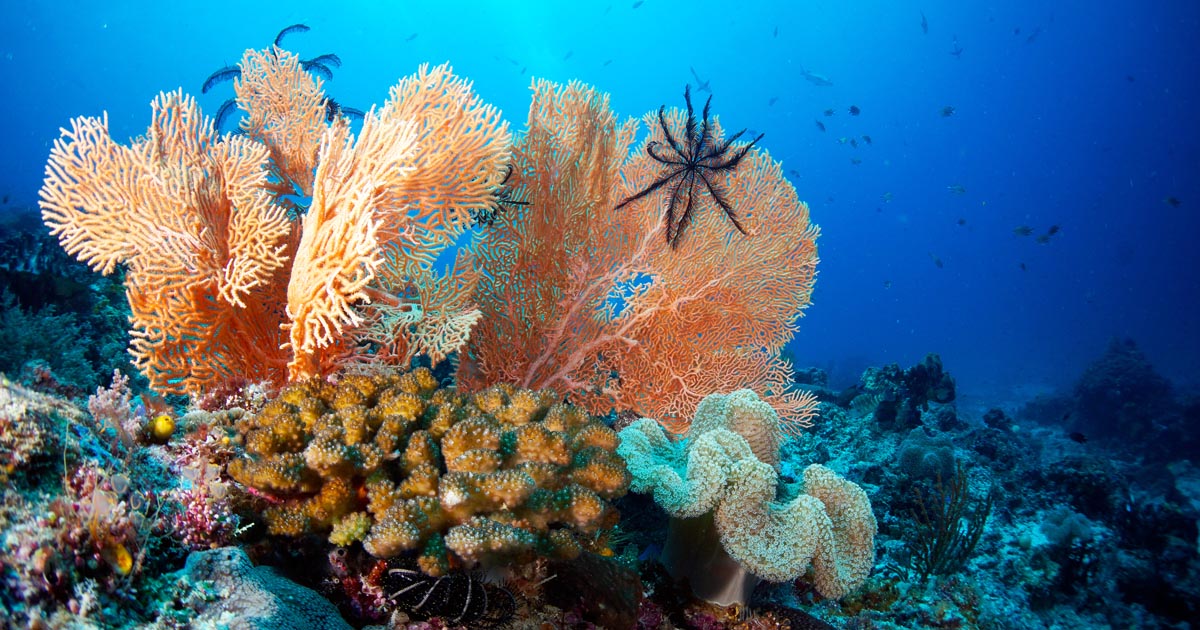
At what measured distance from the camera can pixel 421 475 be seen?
7.81ft

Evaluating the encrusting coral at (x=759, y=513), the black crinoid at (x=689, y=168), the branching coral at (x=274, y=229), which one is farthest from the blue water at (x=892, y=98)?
the branching coral at (x=274, y=229)

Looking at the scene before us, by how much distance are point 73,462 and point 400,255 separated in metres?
2.38

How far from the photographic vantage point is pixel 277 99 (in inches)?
195

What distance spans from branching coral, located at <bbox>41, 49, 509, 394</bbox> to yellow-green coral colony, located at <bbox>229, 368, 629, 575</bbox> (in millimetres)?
769

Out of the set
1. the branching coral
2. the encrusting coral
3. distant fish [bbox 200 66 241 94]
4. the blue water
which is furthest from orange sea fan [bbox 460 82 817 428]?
the blue water

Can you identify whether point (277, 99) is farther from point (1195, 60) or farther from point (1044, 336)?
point (1195, 60)

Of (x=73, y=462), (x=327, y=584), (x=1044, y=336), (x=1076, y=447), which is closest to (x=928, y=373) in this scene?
(x=1076, y=447)

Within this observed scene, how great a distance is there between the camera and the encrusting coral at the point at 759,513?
354cm

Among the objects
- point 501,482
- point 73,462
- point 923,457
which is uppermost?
point 923,457

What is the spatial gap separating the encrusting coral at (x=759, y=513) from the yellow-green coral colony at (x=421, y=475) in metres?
0.87

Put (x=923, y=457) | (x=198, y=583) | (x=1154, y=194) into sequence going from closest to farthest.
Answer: (x=198, y=583), (x=923, y=457), (x=1154, y=194)

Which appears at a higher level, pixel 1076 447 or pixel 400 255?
pixel 1076 447

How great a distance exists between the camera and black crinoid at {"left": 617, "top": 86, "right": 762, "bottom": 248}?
18.0ft

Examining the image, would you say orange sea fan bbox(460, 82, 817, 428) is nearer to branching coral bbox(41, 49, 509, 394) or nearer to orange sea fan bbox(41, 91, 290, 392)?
branching coral bbox(41, 49, 509, 394)
